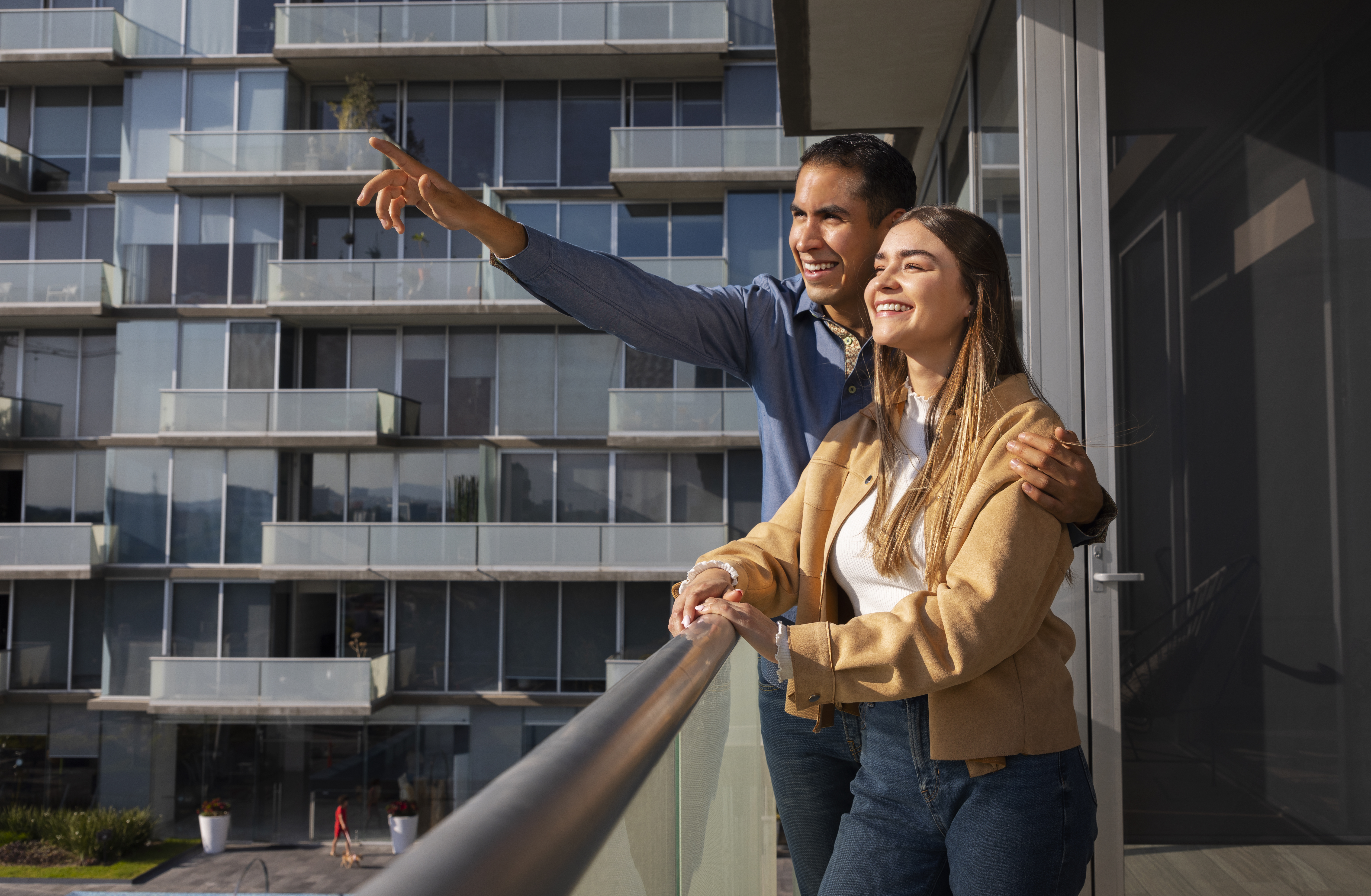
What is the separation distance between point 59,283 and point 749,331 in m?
15.7

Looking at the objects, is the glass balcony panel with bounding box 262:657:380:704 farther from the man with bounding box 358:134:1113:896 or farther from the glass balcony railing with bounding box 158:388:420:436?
the man with bounding box 358:134:1113:896

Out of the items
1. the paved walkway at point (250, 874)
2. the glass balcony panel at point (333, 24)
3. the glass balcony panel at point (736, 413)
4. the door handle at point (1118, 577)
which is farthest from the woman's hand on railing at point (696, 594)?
the glass balcony panel at point (333, 24)

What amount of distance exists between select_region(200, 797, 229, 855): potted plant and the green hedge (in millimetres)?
840

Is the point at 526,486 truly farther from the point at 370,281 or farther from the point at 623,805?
the point at 623,805

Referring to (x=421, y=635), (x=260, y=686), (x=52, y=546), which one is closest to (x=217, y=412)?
(x=52, y=546)

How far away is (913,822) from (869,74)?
2.90m

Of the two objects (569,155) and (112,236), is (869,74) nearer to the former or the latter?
(569,155)

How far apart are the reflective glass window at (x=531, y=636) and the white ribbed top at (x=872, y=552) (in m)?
12.9

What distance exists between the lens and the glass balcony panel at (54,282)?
14.1 m

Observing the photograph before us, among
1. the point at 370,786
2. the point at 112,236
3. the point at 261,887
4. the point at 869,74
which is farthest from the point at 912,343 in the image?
the point at 112,236

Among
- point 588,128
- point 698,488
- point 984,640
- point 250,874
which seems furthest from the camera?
point 588,128

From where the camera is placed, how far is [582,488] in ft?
46.3

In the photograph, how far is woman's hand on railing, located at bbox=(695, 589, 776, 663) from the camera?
1152mm

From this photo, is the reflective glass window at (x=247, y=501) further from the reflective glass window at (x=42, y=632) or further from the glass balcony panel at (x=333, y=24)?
the glass balcony panel at (x=333, y=24)
